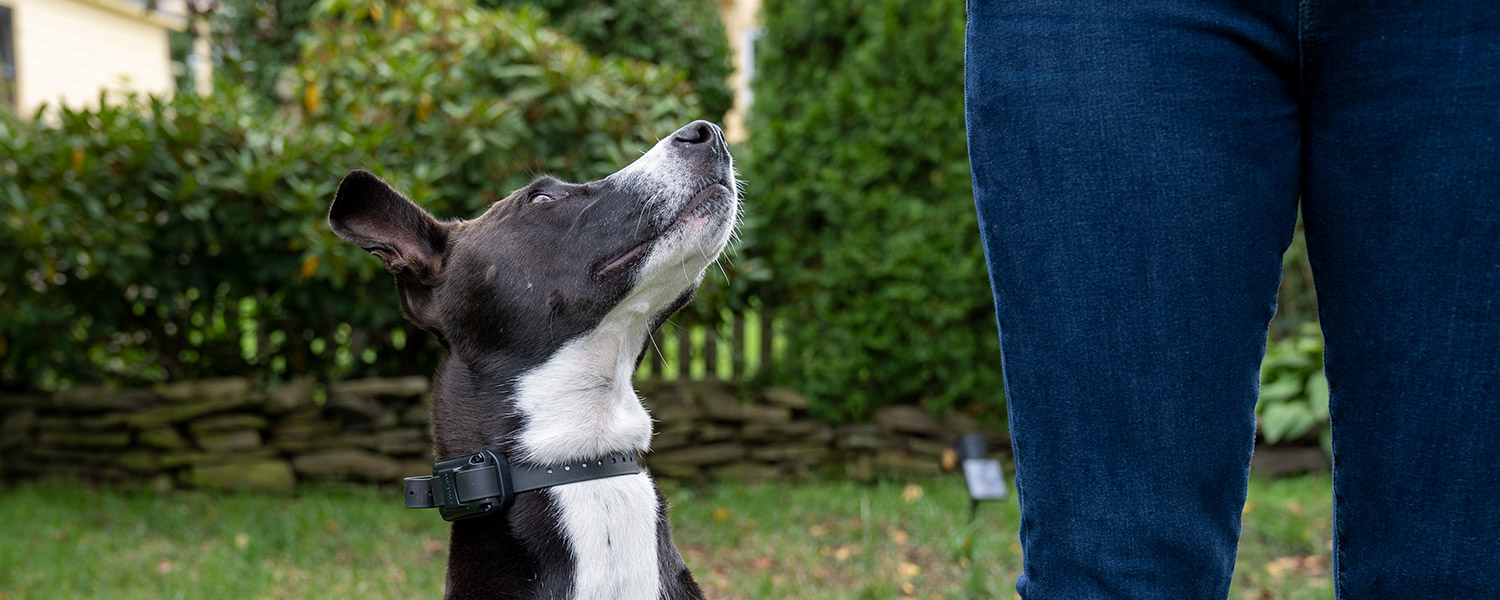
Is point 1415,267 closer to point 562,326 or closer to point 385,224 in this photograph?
point 562,326

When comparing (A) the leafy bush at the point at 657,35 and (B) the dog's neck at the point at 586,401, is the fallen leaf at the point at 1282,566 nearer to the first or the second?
(B) the dog's neck at the point at 586,401

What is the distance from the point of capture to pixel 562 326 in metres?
2.07

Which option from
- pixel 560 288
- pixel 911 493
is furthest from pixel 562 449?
pixel 911 493

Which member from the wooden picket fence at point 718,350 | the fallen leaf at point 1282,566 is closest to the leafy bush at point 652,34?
the wooden picket fence at point 718,350

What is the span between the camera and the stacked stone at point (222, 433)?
17.5ft

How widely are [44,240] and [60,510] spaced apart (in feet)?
4.31

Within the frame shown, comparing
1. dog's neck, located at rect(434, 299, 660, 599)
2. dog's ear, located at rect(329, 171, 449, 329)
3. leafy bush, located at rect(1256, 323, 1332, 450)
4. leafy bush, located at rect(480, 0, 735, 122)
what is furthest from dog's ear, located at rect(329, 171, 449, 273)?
leafy bush, located at rect(1256, 323, 1332, 450)

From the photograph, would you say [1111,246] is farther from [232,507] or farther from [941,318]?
[232,507]

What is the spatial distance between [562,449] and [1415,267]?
1.39 meters

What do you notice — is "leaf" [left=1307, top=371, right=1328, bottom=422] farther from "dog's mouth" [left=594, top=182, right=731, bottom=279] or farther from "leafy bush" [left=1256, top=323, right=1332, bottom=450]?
"dog's mouth" [left=594, top=182, right=731, bottom=279]

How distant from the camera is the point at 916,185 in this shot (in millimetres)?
5535

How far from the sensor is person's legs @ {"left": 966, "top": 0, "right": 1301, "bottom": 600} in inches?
46.2

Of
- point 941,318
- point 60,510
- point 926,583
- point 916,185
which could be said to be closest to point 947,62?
point 916,185

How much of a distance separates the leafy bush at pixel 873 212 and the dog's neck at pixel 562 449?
3.39m
